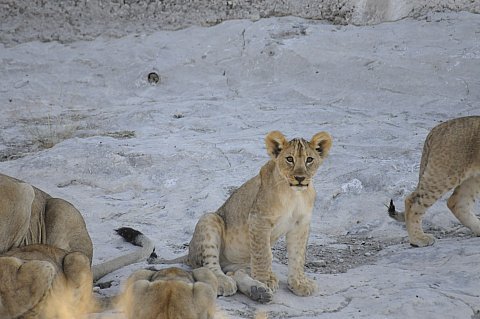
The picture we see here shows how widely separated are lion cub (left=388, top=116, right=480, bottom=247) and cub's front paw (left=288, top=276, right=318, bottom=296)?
1772 millimetres

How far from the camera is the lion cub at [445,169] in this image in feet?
26.5

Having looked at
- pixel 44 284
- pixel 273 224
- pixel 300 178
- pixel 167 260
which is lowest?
pixel 167 260

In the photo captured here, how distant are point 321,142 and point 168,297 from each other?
7.63 ft

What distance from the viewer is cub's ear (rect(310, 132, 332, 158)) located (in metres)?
6.59

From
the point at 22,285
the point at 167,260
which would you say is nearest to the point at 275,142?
the point at 167,260

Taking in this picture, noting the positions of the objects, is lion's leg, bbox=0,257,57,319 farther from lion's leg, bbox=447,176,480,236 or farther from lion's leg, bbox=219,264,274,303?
lion's leg, bbox=447,176,480,236

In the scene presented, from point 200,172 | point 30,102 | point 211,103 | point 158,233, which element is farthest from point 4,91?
point 158,233

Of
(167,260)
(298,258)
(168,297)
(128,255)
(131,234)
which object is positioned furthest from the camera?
(131,234)

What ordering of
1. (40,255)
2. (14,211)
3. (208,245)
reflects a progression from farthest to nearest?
1. (208,245)
2. (14,211)
3. (40,255)

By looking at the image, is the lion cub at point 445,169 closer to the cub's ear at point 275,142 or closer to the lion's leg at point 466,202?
the lion's leg at point 466,202

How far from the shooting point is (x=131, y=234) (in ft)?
25.1

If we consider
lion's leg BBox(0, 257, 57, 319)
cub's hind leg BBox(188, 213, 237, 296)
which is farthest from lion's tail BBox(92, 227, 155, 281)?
lion's leg BBox(0, 257, 57, 319)

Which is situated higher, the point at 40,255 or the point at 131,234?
the point at 40,255

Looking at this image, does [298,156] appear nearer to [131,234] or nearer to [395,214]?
[131,234]
